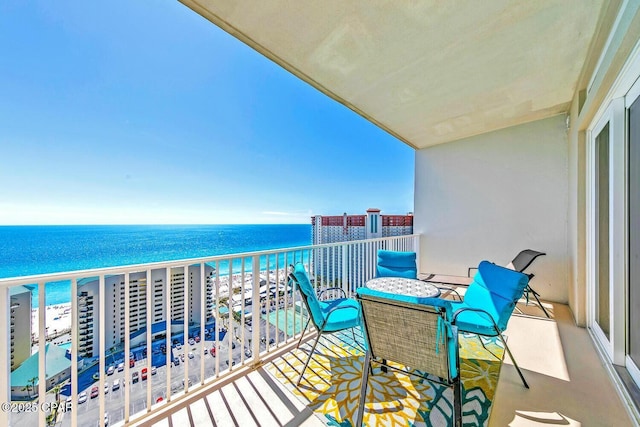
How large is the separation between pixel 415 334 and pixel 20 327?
2251 millimetres

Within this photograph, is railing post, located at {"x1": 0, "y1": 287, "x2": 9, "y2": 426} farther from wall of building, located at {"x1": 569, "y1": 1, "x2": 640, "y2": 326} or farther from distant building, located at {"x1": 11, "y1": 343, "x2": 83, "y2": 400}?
wall of building, located at {"x1": 569, "y1": 1, "x2": 640, "y2": 326}

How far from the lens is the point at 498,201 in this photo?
4523 millimetres

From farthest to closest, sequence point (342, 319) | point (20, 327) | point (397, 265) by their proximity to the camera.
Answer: point (397, 265)
point (342, 319)
point (20, 327)

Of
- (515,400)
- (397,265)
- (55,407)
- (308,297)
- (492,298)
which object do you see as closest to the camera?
(55,407)

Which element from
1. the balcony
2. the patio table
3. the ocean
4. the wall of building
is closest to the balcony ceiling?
the wall of building

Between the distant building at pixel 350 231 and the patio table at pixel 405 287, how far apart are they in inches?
27.3

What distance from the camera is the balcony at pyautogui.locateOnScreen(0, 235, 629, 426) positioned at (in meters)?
1.56

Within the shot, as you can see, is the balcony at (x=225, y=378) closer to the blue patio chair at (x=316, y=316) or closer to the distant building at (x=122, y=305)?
the distant building at (x=122, y=305)

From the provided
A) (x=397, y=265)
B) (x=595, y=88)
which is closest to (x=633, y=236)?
(x=595, y=88)

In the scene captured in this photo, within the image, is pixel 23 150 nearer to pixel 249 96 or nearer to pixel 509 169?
pixel 249 96

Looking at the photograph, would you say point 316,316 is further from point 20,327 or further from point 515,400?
point 20,327

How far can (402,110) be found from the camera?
3650 mm

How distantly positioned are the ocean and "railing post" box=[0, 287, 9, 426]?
5270 mm

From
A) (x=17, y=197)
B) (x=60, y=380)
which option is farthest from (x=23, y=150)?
(x=60, y=380)
